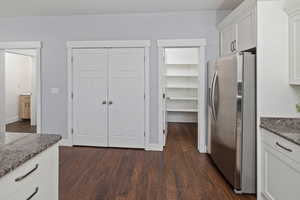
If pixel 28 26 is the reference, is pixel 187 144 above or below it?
below

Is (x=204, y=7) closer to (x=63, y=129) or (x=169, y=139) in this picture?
(x=169, y=139)

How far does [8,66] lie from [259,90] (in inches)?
274

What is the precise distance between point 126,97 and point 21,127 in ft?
12.4

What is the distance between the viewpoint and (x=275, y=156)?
1.91 metres

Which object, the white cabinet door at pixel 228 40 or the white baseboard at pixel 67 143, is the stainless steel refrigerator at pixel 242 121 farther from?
the white baseboard at pixel 67 143

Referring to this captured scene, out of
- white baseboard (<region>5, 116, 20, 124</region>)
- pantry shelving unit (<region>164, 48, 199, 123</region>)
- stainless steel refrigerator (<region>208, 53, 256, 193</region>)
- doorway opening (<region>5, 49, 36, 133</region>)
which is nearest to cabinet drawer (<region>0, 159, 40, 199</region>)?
Result: stainless steel refrigerator (<region>208, 53, 256, 193</region>)

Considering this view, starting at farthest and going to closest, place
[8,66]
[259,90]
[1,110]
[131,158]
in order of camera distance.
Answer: [8,66] → [1,110] → [131,158] → [259,90]

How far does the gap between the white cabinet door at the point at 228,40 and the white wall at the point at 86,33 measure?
0.25 metres

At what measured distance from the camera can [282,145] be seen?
5.77 feet

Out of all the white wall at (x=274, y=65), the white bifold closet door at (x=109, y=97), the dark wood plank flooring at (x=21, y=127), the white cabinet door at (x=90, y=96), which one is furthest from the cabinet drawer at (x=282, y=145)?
the dark wood plank flooring at (x=21, y=127)

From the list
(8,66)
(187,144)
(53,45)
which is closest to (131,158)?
(187,144)

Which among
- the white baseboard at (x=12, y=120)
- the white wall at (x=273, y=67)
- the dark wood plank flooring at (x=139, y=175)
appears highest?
the white wall at (x=273, y=67)

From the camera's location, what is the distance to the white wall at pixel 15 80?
6309 millimetres

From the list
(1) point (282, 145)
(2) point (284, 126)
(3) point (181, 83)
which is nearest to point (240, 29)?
(2) point (284, 126)
